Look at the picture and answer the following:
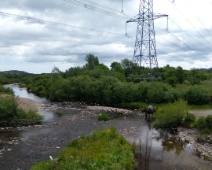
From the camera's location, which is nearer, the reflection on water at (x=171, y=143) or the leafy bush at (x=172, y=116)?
the reflection on water at (x=171, y=143)

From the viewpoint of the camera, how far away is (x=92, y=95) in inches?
2776

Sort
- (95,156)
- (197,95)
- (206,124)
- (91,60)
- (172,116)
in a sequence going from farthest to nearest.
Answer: (91,60), (197,95), (172,116), (206,124), (95,156)

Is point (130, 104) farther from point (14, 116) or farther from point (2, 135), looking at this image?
point (2, 135)

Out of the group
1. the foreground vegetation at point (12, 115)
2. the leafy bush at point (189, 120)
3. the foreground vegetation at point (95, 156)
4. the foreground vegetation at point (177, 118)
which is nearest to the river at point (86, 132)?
the foreground vegetation at point (177, 118)

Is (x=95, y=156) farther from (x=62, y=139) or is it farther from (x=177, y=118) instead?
(x=177, y=118)

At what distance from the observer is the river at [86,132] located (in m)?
22.0

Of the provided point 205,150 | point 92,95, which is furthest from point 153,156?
point 92,95

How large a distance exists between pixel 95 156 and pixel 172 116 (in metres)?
19.2

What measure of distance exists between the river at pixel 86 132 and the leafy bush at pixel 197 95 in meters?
16.8

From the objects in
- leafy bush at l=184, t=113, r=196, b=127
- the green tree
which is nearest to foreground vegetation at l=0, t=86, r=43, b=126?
leafy bush at l=184, t=113, r=196, b=127

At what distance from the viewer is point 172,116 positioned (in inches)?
1404

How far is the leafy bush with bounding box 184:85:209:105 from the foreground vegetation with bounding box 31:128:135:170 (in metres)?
33.3

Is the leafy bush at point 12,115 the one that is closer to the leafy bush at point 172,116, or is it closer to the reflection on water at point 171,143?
the leafy bush at point 172,116

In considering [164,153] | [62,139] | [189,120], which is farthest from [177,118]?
[62,139]
